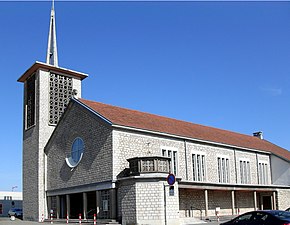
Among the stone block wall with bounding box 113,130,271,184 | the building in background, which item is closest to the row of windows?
the stone block wall with bounding box 113,130,271,184

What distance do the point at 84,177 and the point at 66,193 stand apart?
2.78 meters

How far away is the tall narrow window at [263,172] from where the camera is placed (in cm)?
4091

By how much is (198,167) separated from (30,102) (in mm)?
16580

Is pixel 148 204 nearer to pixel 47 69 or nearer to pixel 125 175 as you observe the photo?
pixel 125 175

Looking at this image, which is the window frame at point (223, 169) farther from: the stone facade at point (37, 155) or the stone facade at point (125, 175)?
the stone facade at point (37, 155)

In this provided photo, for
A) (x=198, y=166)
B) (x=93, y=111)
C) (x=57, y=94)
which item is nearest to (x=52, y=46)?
(x=57, y=94)

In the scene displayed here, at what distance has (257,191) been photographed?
36.6m

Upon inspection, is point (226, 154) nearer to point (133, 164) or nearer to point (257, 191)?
point (257, 191)

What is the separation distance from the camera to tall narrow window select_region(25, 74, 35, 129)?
36.8 meters

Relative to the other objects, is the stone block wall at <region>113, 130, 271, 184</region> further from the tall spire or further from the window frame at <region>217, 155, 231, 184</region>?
the tall spire

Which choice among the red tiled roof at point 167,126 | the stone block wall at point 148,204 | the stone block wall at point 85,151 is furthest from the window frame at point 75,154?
the stone block wall at point 148,204

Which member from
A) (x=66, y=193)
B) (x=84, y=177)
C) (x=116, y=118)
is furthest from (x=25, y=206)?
(x=116, y=118)

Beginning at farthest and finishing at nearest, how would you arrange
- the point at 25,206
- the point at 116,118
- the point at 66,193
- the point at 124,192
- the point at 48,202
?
the point at 25,206, the point at 48,202, the point at 66,193, the point at 116,118, the point at 124,192

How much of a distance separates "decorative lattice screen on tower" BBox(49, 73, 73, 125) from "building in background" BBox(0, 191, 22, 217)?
59.7ft
